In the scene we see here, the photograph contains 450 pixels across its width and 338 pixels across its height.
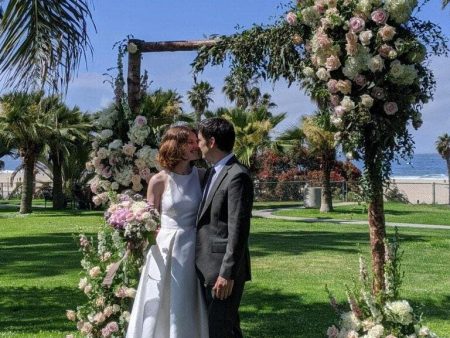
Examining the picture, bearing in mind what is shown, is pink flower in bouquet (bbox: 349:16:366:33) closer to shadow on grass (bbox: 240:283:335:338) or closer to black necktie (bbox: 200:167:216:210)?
black necktie (bbox: 200:167:216:210)

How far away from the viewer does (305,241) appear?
58.6 feet

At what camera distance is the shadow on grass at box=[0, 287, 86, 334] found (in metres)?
7.89

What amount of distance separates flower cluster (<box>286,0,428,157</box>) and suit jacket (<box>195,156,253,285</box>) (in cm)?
118

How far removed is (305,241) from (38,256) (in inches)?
269

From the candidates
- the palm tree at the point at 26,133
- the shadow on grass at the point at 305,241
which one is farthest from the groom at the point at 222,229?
the palm tree at the point at 26,133

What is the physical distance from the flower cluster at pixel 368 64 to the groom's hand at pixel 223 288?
1715 mm

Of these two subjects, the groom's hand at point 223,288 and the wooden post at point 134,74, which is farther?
the wooden post at point 134,74

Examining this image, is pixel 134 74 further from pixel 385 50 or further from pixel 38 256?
pixel 38 256

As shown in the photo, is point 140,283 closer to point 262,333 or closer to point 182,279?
point 182,279

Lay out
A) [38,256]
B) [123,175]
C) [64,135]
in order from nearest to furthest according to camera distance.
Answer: [123,175] → [38,256] → [64,135]

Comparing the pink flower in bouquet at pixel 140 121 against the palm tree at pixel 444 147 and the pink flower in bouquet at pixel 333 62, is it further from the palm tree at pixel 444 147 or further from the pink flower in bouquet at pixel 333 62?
the palm tree at pixel 444 147

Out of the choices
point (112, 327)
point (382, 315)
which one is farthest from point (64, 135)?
point (382, 315)

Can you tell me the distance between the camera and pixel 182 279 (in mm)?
5148

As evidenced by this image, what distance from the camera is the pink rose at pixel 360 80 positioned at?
18.0 feet
